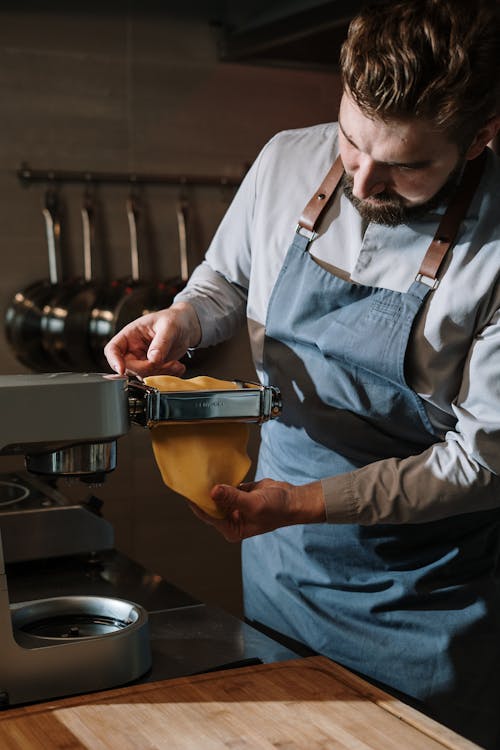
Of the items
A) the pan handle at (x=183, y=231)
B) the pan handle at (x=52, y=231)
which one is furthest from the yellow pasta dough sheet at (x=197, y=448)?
the pan handle at (x=183, y=231)

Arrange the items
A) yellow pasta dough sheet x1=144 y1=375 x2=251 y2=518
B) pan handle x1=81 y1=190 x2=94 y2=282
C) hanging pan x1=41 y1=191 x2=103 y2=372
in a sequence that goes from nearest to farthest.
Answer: yellow pasta dough sheet x1=144 y1=375 x2=251 y2=518 < hanging pan x1=41 y1=191 x2=103 y2=372 < pan handle x1=81 y1=190 x2=94 y2=282

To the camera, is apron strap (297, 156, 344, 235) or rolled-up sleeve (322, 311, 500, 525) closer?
rolled-up sleeve (322, 311, 500, 525)

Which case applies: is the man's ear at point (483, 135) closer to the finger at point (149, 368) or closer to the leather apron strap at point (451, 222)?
the leather apron strap at point (451, 222)

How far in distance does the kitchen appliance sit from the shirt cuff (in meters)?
0.21

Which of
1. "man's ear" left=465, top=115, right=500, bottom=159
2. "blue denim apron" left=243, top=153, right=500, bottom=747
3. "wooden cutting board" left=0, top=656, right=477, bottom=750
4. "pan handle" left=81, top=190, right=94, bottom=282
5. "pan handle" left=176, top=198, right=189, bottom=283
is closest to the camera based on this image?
"wooden cutting board" left=0, top=656, right=477, bottom=750

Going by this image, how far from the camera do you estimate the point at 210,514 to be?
1226 mm

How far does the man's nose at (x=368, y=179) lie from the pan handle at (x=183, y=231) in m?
1.42

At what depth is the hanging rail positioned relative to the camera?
2480mm

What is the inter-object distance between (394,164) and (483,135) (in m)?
0.14

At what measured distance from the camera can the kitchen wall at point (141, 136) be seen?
8.11 ft

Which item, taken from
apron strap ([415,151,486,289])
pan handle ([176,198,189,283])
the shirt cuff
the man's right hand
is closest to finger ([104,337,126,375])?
the man's right hand

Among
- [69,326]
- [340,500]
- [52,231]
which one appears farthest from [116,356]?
[52,231]

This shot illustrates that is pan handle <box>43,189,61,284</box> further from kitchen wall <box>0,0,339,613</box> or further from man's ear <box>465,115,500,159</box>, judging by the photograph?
man's ear <box>465,115,500,159</box>

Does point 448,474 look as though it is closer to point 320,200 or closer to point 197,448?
point 197,448
